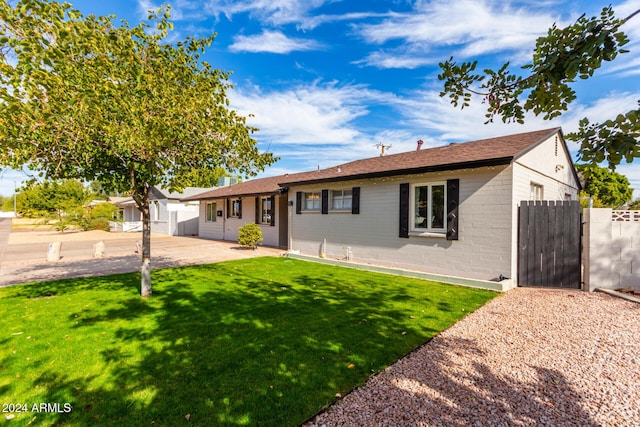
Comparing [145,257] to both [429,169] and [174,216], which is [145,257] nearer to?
[429,169]

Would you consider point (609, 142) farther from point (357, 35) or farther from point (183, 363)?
point (357, 35)

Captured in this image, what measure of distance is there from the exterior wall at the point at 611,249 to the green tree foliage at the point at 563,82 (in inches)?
272

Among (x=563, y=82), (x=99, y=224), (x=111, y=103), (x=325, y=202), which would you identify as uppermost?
(x=111, y=103)

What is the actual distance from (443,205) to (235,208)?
14319mm

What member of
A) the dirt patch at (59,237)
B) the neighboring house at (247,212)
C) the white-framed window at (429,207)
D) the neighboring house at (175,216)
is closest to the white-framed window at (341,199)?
the white-framed window at (429,207)

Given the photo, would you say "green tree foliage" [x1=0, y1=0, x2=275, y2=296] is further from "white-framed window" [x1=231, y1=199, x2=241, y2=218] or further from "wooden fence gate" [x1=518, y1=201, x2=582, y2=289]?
"white-framed window" [x1=231, y1=199, x2=241, y2=218]

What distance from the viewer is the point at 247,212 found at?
18.8 m

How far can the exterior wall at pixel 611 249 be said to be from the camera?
22.7ft

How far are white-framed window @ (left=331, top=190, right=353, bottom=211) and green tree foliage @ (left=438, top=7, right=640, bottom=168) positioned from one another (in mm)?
9526

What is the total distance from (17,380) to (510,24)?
324 inches

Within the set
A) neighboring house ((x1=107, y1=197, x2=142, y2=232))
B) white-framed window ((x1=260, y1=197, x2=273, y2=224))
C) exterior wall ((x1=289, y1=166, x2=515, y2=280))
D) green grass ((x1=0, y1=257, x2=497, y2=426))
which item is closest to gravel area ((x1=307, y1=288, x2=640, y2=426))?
green grass ((x1=0, y1=257, x2=497, y2=426))

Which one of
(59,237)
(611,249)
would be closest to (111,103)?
(611,249)

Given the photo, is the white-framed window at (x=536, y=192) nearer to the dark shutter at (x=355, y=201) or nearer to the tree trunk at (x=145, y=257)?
the dark shutter at (x=355, y=201)

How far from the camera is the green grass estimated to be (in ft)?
9.31
